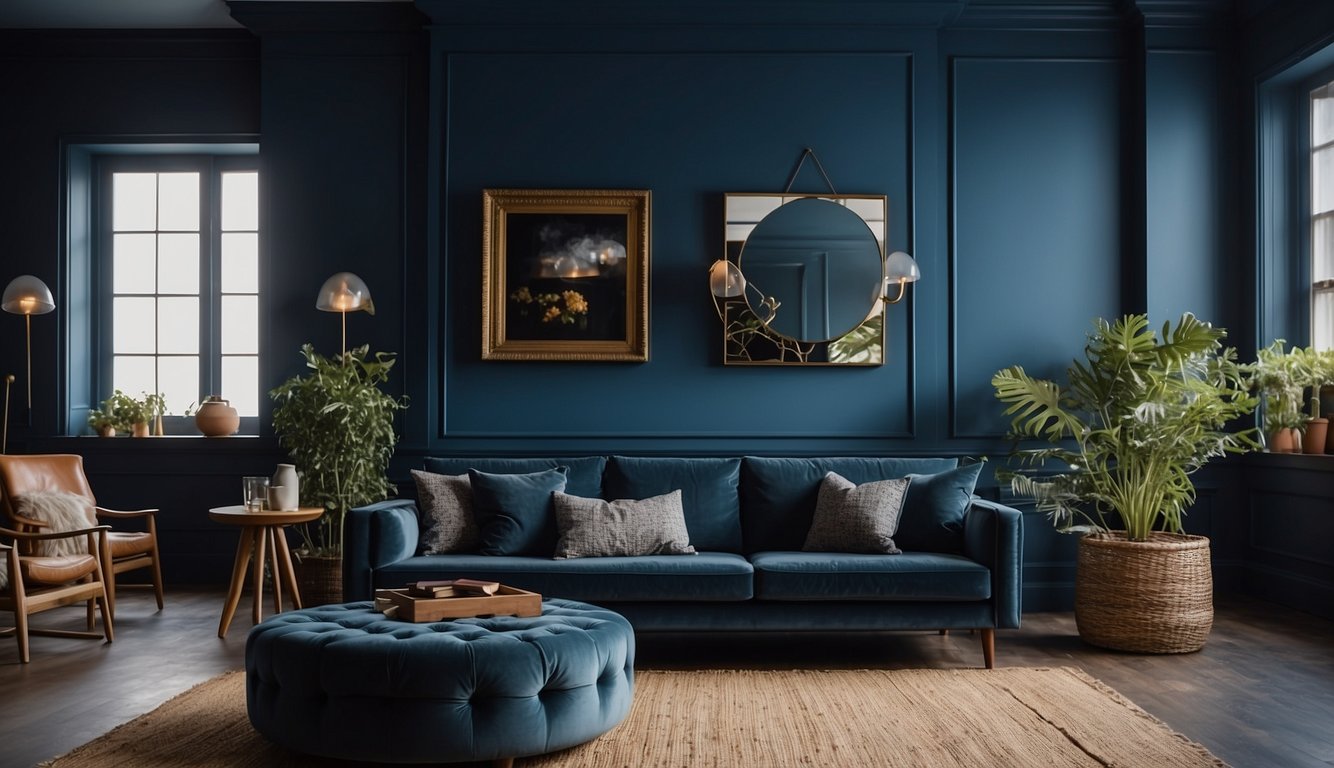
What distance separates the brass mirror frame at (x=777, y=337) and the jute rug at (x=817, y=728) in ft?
6.11

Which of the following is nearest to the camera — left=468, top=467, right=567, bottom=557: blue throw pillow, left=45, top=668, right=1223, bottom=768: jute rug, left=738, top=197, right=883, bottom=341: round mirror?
left=45, top=668, right=1223, bottom=768: jute rug

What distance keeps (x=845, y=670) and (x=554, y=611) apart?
1315mm

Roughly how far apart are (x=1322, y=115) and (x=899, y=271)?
2299 millimetres

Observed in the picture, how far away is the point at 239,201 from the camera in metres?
6.18

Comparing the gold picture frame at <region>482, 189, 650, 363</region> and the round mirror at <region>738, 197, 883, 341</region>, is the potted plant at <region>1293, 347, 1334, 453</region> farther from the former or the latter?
the gold picture frame at <region>482, 189, 650, 363</region>

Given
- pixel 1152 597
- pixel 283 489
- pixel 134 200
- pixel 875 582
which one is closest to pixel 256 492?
pixel 283 489

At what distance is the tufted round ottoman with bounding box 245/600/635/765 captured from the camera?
2713 mm

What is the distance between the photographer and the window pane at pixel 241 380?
6.13 m

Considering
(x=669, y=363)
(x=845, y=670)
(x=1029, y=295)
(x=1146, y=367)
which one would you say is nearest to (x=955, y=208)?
(x=1029, y=295)

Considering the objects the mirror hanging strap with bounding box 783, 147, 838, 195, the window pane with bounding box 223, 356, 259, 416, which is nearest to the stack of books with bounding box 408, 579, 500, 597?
the mirror hanging strap with bounding box 783, 147, 838, 195

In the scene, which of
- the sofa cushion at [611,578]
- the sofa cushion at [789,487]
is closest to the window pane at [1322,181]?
the sofa cushion at [789,487]

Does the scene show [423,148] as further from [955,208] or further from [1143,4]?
[1143,4]

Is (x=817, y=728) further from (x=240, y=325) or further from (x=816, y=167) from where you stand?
(x=240, y=325)

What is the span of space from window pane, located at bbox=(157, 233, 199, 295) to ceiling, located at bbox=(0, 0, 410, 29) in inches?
47.1
